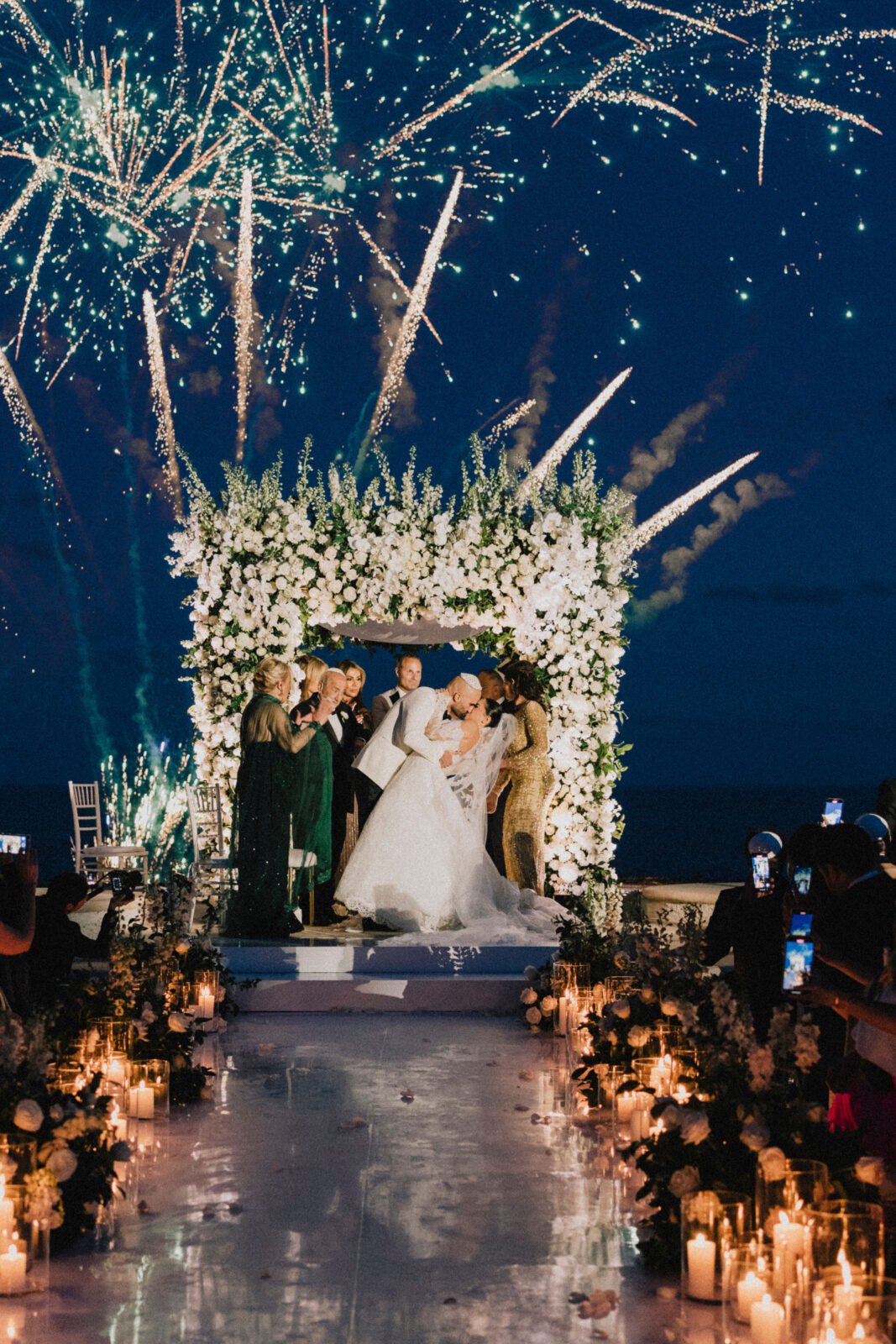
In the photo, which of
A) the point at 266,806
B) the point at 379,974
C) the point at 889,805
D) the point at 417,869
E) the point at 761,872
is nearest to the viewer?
the point at 761,872

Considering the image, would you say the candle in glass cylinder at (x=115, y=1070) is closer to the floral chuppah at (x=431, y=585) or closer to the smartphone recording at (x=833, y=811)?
the smartphone recording at (x=833, y=811)

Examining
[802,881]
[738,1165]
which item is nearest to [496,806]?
[802,881]

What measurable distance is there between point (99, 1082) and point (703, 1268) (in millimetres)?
2035

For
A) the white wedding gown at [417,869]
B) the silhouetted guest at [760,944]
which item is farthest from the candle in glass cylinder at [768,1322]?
the white wedding gown at [417,869]

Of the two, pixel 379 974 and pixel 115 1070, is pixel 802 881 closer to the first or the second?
pixel 115 1070

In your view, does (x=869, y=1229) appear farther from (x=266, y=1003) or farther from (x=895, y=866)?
(x=895, y=866)

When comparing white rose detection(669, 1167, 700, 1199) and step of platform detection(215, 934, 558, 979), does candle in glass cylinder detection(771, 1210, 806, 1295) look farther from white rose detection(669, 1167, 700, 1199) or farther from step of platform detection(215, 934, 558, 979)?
step of platform detection(215, 934, 558, 979)

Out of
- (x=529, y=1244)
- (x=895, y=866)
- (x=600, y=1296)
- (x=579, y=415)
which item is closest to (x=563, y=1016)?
(x=529, y=1244)

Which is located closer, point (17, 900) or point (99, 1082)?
point (17, 900)

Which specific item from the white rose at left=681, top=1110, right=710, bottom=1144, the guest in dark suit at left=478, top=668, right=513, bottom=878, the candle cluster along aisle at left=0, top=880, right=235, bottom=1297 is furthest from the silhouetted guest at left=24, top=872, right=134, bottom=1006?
the guest in dark suit at left=478, top=668, right=513, bottom=878

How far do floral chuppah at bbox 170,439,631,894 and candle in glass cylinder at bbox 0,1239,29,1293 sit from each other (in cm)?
688

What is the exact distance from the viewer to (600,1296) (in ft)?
12.0

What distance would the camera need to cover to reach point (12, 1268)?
12.2 feet

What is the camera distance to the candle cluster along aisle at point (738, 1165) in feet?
9.70
